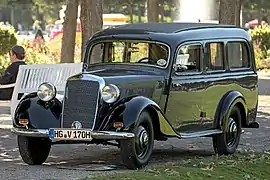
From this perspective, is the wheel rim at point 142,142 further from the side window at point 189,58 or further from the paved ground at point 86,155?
the side window at point 189,58

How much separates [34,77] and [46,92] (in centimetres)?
294

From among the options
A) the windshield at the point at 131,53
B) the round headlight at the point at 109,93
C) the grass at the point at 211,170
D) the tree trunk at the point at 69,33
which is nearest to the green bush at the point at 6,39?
the tree trunk at the point at 69,33

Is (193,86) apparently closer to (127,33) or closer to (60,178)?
(127,33)

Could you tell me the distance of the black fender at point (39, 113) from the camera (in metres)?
10.7

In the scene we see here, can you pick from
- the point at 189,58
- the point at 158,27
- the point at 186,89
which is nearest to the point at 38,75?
the point at 158,27

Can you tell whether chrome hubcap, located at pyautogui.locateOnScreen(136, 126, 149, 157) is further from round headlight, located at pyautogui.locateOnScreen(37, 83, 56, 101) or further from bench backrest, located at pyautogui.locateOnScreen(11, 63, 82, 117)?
bench backrest, located at pyautogui.locateOnScreen(11, 63, 82, 117)

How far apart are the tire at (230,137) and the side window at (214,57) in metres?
0.69

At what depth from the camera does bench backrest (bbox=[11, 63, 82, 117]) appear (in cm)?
1363

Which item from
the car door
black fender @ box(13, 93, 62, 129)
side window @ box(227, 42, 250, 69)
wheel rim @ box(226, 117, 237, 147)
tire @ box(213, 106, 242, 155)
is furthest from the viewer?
side window @ box(227, 42, 250, 69)

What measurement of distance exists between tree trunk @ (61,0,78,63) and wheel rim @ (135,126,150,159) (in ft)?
45.7

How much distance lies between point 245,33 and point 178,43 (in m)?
2.20

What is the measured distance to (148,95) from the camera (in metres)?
11.0

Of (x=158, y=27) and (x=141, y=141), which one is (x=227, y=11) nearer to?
(x=158, y=27)

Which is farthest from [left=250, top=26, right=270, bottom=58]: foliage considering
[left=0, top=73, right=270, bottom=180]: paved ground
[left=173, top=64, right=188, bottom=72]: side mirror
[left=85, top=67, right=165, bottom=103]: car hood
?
[left=85, top=67, right=165, bottom=103]: car hood
